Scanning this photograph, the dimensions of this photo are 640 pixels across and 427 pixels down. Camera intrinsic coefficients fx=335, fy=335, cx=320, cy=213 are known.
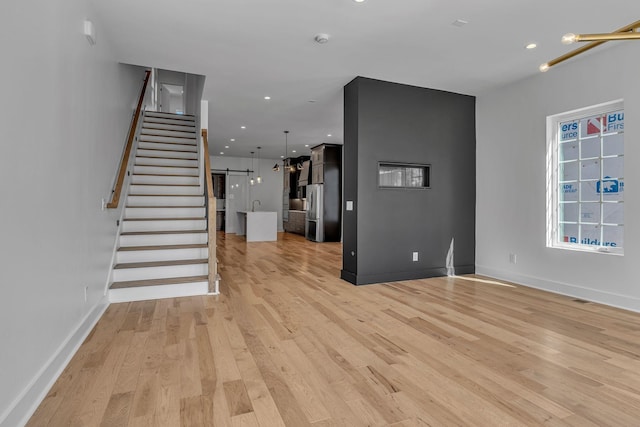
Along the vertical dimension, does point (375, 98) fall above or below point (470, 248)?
above

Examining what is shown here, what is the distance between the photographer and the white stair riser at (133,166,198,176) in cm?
573

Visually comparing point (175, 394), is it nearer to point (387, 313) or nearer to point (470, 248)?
point (387, 313)

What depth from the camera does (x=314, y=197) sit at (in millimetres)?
9758

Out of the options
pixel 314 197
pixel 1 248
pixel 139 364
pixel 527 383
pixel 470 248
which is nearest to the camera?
pixel 1 248

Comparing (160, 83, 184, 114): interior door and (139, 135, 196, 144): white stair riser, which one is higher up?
(160, 83, 184, 114): interior door

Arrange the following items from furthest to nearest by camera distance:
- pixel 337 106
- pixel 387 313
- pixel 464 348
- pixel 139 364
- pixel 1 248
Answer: pixel 337 106 → pixel 387 313 → pixel 464 348 → pixel 139 364 → pixel 1 248

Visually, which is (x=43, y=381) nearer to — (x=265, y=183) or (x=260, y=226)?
(x=260, y=226)

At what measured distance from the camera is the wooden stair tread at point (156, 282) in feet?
12.0

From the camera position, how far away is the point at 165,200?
17.1 feet

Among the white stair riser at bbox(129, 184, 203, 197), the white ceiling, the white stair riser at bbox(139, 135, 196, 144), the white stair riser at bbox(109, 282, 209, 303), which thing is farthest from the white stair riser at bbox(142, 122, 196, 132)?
the white stair riser at bbox(109, 282, 209, 303)

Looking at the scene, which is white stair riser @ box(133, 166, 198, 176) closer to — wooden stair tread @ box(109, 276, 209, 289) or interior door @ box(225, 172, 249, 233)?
wooden stair tread @ box(109, 276, 209, 289)

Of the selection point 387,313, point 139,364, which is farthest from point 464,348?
point 139,364

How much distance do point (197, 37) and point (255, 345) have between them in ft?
10.1

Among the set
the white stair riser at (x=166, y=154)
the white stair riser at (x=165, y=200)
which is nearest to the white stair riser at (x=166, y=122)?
the white stair riser at (x=166, y=154)
